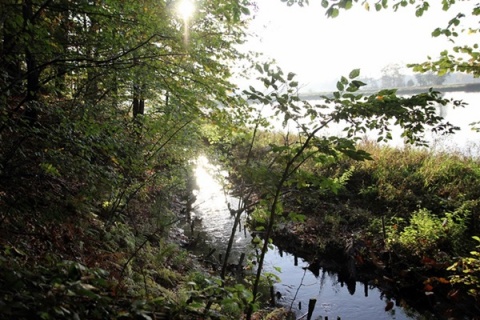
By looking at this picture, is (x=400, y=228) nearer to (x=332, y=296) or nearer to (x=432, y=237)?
(x=432, y=237)

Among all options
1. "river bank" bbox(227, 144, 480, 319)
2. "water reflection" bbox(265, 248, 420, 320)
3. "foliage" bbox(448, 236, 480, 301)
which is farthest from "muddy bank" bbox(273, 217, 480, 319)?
"foliage" bbox(448, 236, 480, 301)

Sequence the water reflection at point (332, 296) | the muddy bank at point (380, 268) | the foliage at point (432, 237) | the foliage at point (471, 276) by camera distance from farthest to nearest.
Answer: the foliage at point (432, 237) → the water reflection at point (332, 296) → the muddy bank at point (380, 268) → the foliage at point (471, 276)

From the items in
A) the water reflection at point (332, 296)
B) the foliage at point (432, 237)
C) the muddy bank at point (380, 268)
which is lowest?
the water reflection at point (332, 296)

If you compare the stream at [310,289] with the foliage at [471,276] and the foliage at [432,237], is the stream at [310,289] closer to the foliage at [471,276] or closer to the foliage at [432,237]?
the foliage at [471,276]

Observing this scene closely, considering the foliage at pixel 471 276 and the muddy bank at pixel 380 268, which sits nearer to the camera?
the foliage at pixel 471 276

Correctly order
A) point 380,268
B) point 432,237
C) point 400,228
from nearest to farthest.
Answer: point 432,237, point 380,268, point 400,228

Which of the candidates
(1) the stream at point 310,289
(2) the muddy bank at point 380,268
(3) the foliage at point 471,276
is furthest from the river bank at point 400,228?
(1) the stream at point 310,289

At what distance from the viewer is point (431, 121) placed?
2.21 meters

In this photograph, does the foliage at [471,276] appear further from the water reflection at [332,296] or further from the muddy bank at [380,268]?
the water reflection at [332,296]

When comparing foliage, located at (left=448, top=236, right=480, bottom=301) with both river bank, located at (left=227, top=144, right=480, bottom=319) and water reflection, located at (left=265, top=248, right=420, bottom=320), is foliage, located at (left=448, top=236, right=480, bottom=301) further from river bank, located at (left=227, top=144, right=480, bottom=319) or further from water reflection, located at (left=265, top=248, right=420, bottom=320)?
water reflection, located at (left=265, top=248, right=420, bottom=320)

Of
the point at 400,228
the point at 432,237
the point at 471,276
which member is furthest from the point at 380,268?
the point at 471,276

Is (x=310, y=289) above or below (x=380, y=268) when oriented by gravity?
below

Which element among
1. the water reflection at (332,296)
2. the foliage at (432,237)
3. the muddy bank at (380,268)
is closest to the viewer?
the muddy bank at (380,268)

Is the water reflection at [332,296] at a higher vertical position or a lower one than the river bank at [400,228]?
lower
